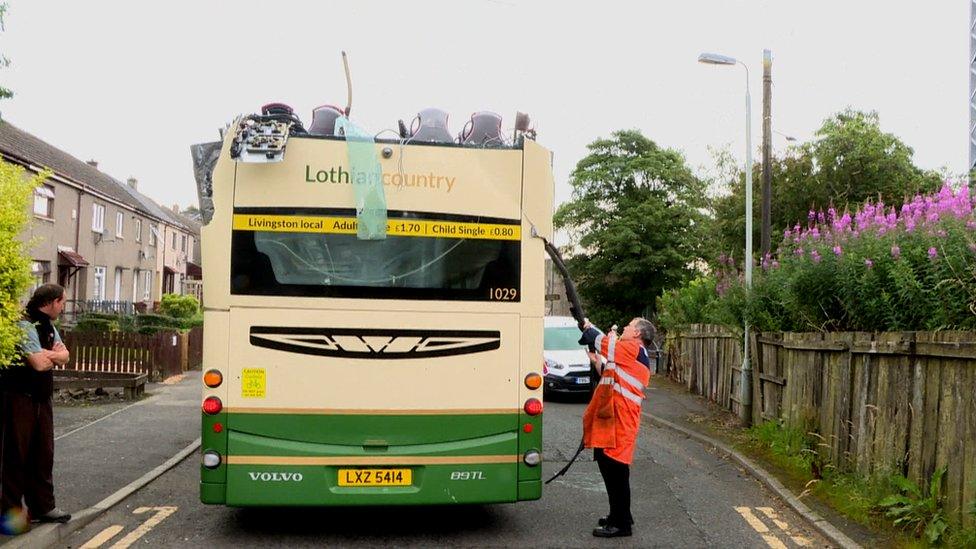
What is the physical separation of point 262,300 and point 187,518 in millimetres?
2373

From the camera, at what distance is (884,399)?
25.1 ft

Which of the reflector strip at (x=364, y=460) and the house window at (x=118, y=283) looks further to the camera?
the house window at (x=118, y=283)

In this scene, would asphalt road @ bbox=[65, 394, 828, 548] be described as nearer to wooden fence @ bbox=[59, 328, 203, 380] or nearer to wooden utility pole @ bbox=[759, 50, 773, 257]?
wooden utility pole @ bbox=[759, 50, 773, 257]

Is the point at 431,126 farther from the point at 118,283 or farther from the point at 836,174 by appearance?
the point at 118,283

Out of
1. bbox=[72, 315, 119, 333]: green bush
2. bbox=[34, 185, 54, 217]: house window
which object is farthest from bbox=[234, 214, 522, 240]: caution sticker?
bbox=[34, 185, 54, 217]: house window

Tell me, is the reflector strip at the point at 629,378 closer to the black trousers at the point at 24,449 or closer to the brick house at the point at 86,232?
the black trousers at the point at 24,449

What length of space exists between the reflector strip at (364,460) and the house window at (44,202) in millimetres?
25566

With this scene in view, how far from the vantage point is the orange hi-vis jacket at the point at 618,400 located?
6.91m

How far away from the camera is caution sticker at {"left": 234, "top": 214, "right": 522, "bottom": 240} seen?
254 inches

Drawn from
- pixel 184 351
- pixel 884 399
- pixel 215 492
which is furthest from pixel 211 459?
pixel 184 351

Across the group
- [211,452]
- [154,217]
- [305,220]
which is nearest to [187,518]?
[211,452]

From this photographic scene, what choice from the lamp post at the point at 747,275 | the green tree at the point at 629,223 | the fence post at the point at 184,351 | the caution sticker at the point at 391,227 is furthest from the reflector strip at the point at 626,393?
the green tree at the point at 629,223

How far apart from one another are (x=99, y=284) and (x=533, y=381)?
3388cm

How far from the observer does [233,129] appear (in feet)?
21.2
